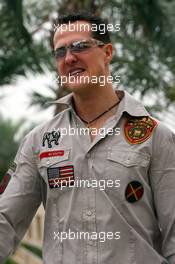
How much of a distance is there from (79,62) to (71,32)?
0.40 ft

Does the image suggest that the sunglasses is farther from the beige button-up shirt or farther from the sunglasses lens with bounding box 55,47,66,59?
the beige button-up shirt

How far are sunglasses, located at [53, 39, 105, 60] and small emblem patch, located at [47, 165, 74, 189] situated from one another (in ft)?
1.30

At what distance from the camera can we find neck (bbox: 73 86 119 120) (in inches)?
101

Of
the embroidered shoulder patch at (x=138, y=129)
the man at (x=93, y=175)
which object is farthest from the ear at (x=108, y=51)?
the embroidered shoulder patch at (x=138, y=129)

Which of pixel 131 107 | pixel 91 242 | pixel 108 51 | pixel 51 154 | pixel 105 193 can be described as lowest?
pixel 91 242

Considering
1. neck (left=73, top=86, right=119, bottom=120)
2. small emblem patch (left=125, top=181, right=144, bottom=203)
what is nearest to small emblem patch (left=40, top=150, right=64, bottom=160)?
neck (left=73, top=86, right=119, bottom=120)

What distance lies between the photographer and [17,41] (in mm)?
8789

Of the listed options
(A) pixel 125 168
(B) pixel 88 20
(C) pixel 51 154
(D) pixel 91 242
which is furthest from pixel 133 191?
(B) pixel 88 20

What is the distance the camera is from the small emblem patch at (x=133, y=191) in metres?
2.40

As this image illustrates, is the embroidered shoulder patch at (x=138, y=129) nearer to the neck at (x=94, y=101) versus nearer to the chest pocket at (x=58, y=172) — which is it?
the neck at (x=94, y=101)

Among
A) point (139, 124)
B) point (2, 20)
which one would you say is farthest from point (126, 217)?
point (2, 20)

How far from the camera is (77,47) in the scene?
2541 millimetres

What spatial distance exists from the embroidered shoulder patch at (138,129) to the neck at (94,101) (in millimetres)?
105

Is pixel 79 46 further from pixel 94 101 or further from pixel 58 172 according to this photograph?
pixel 58 172
